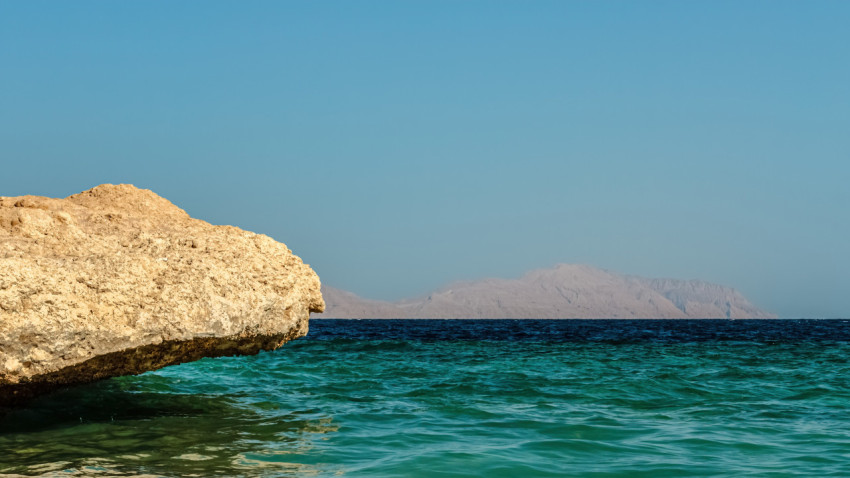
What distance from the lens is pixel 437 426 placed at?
8992 mm

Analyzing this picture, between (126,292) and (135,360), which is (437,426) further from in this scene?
(126,292)

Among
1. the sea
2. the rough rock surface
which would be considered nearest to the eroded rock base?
the rough rock surface

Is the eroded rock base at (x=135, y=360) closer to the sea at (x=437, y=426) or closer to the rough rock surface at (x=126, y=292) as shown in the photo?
the rough rock surface at (x=126, y=292)

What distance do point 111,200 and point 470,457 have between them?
6434 mm

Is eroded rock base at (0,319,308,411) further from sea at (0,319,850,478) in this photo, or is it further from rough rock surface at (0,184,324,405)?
sea at (0,319,850,478)

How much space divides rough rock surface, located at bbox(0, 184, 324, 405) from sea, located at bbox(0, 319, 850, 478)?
3.19ft

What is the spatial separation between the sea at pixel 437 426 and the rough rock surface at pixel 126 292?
3.19 ft

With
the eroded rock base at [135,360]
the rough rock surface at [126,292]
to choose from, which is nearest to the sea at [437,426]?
the eroded rock base at [135,360]

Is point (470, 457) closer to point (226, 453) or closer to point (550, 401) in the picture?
point (226, 453)

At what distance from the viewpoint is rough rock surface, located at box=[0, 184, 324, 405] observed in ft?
22.9

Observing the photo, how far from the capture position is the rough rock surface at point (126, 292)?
6.99m

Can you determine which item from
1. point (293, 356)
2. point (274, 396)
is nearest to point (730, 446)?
point (274, 396)

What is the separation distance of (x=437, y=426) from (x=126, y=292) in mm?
4153

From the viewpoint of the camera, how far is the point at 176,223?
9.72 m
